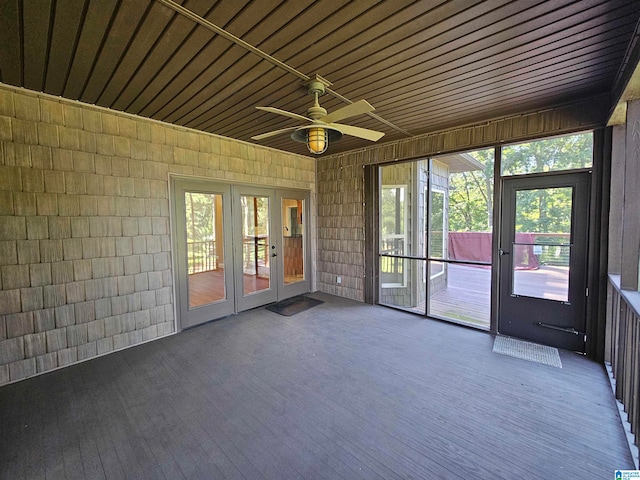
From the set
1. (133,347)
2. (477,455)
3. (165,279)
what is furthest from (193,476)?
(165,279)

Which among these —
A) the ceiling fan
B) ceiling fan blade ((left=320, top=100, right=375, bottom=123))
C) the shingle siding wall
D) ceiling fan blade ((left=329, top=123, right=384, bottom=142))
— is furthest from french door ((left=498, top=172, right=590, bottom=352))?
the shingle siding wall

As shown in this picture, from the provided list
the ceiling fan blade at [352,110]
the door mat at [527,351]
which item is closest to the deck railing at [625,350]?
the door mat at [527,351]

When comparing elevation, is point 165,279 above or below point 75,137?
Answer: below

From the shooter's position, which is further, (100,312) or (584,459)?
(100,312)

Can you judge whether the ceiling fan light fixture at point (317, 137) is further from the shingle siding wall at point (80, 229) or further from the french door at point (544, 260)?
the french door at point (544, 260)

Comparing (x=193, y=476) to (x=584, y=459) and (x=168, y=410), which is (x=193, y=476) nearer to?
(x=168, y=410)

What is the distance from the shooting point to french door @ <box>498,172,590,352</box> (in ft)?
10.7

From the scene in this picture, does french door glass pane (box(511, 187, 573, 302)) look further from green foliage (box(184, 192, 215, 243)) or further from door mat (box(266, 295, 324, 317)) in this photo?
green foliage (box(184, 192, 215, 243))

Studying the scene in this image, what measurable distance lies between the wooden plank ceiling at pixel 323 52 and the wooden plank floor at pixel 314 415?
117 inches

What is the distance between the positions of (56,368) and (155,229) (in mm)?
1873

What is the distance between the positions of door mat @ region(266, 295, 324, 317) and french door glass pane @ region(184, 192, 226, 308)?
3.23 feet

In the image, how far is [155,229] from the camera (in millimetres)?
3799

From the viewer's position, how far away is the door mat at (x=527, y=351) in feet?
10.2

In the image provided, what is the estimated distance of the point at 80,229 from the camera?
10.5 ft
